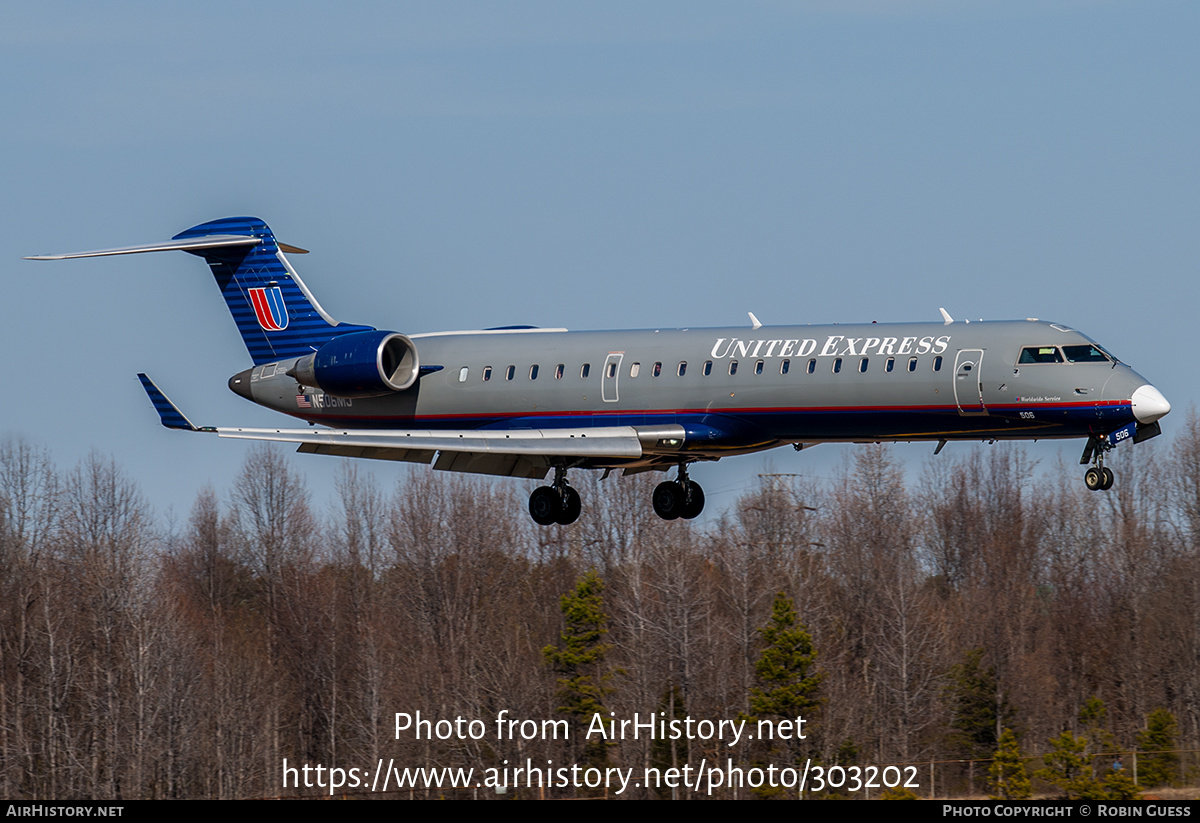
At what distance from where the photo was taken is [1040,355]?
26031 mm

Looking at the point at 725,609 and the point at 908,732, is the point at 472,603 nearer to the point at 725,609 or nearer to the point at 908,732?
the point at 725,609

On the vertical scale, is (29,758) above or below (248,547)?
below

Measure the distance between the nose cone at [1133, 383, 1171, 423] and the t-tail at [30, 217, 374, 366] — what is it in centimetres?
1567

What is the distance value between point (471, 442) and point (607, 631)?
30.9m

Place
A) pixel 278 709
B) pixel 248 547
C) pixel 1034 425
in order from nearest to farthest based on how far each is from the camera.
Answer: pixel 1034 425, pixel 278 709, pixel 248 547

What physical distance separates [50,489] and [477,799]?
3021cm

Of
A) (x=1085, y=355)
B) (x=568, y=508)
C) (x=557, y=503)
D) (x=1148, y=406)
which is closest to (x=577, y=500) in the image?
(x=568, y=508)

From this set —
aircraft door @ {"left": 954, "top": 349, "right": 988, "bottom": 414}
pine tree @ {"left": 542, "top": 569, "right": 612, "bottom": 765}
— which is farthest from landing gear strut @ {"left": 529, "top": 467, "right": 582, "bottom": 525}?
pine tree @ {"left": 542, "top": 569, "right": 612, "bottom": 765}

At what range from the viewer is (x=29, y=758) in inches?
2240

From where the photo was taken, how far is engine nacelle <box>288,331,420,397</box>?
30891mm

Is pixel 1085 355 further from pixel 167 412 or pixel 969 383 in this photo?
pixel 167 412

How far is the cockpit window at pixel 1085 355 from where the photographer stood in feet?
85.0

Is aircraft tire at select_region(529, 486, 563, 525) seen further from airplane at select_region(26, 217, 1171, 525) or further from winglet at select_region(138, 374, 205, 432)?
winglet at select_region(138, 374, 205, 432)
